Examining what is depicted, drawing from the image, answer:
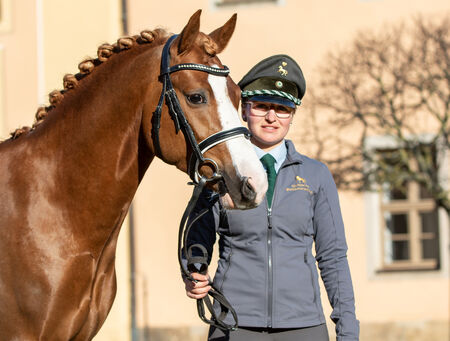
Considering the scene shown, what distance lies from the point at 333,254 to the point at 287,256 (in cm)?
21

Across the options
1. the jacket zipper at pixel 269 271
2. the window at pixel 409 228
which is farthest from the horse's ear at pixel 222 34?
the window at pixel 409 228

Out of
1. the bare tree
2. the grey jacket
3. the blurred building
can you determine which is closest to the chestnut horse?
the grey jacket

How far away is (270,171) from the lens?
2.91 metres

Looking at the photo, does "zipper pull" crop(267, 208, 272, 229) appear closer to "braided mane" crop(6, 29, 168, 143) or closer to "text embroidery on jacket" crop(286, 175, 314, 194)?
"text embroidery on jacket" crop(286, 175, 314, 194)

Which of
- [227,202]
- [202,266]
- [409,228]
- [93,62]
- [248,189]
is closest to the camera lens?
[248,189]

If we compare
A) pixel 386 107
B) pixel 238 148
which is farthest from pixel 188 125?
pixel 386 107

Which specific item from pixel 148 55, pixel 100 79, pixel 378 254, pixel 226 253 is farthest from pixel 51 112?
pixel 378 254

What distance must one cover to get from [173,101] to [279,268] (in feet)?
2.54

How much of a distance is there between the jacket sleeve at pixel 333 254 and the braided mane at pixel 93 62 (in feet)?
3.03

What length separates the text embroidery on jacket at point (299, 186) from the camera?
2883 mm

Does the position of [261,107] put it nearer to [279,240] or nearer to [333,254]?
[279,240]

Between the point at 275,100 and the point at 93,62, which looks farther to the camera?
the point at 93,62

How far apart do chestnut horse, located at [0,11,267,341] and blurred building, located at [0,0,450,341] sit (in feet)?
18.8

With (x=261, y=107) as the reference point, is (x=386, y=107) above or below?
above
